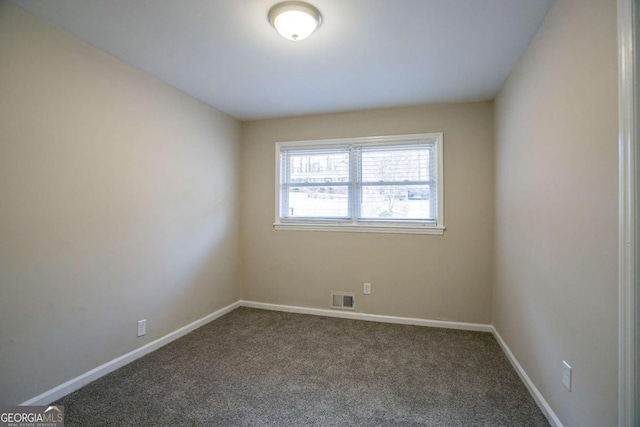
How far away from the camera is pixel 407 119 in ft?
10.7

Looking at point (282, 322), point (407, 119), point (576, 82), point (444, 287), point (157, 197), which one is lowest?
point (282, 322)

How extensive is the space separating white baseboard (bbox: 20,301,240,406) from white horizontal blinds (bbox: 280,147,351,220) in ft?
5.46

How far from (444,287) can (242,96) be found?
9.75 ft

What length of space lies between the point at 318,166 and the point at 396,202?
106 centimetres

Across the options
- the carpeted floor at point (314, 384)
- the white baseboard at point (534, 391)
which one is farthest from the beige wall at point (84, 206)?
the white baseboard at point (534, 391)

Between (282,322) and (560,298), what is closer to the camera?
(560,298)

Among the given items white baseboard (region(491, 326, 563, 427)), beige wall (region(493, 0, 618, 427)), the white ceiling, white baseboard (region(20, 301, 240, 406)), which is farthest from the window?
Answer: white baseboard (region(20, 301, 240, 406))

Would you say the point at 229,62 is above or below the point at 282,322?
above

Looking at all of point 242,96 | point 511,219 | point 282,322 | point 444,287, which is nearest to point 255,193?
point 242,96

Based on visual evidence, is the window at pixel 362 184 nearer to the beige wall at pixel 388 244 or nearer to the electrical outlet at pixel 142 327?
the beige wall at pixel 388 244

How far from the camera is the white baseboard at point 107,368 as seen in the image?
5.98 ft

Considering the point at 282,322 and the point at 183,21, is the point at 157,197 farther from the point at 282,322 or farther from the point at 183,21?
the point at 282,322

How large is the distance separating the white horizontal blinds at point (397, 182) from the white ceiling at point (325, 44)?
2.01 ft

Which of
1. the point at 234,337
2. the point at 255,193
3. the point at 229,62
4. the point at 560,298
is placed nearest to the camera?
the point at 560,298
